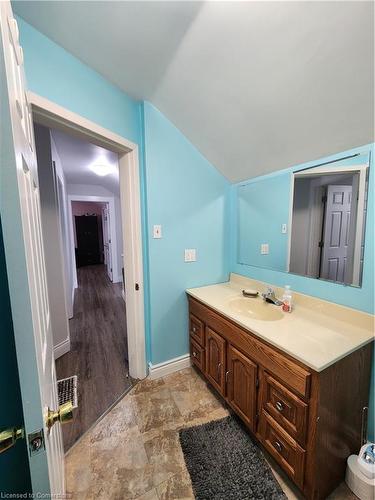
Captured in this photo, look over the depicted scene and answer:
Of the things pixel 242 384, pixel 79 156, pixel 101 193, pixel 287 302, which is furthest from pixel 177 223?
pixel 101 193

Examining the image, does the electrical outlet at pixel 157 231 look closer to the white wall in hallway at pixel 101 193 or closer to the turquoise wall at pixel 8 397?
the turquoise wall at pixel 8 397

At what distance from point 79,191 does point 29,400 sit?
5.49m

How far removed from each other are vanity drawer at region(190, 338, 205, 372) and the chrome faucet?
708mm

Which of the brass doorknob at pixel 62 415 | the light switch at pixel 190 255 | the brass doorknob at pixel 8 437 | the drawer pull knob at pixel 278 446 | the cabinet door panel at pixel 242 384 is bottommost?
the drawer pull knob at pixel 278 446

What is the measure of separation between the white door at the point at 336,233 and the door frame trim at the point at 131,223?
1380mm

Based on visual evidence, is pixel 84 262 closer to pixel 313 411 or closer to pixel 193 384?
pixel 193 384

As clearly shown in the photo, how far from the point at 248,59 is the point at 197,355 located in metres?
2.14

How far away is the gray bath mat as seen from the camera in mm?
1120

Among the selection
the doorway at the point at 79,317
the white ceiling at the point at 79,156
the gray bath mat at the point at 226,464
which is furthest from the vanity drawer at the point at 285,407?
the white ceiling at the point at 79,156

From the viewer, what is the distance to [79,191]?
5.16 metres

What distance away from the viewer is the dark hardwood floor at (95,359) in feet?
5.34

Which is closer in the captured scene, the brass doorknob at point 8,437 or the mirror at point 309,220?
the brass doorknob at point 8,437

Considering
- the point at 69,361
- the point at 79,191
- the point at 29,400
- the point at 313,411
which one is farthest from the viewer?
A: the point at 79,191

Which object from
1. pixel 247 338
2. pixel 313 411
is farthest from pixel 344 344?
pixel 247 338
